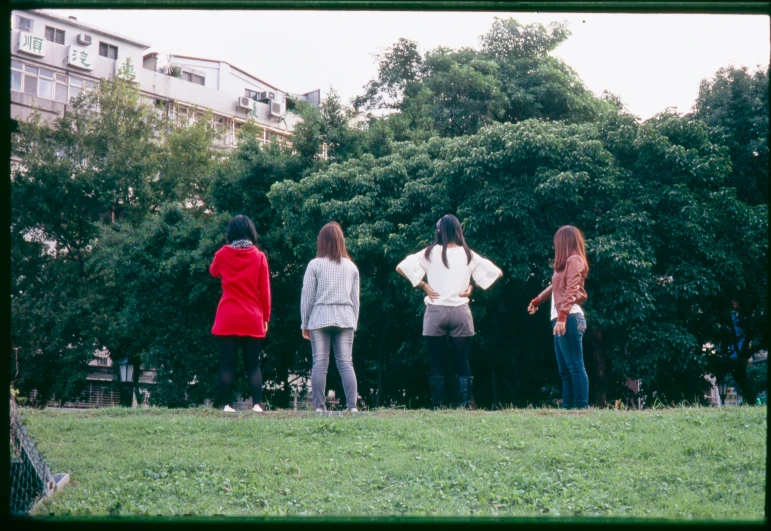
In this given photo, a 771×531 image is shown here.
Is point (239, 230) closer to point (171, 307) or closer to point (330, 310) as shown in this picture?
point (330, 310)

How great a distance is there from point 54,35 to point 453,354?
40.2 metres

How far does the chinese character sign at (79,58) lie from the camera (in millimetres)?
41812

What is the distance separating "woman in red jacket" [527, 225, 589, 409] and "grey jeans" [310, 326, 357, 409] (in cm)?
239

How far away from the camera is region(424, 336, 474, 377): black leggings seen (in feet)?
31.6

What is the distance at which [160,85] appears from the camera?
153 ft

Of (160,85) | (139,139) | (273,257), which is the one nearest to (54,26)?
(160,85)

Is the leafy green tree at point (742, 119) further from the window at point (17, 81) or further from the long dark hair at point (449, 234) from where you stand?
the window at point (17, 81)

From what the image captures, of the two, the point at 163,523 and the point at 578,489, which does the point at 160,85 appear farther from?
the point at 163,523

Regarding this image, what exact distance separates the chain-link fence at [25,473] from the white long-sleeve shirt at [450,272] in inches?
192

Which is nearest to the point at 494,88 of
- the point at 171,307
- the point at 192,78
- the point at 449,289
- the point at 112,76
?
the point at 171,307

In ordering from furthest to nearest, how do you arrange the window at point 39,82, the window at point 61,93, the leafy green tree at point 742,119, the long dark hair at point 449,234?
the window at point 61,93, the window at point 39,82, the leafy green tree at point 742,119, the long dark hair at point 449,234

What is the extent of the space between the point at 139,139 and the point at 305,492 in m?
29.7

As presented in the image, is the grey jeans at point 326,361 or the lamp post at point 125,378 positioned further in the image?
the lamp post at point 125,378

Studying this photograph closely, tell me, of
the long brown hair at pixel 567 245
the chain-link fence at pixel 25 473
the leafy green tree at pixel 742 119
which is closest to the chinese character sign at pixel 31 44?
the leafy green tree at pixel 742 119
